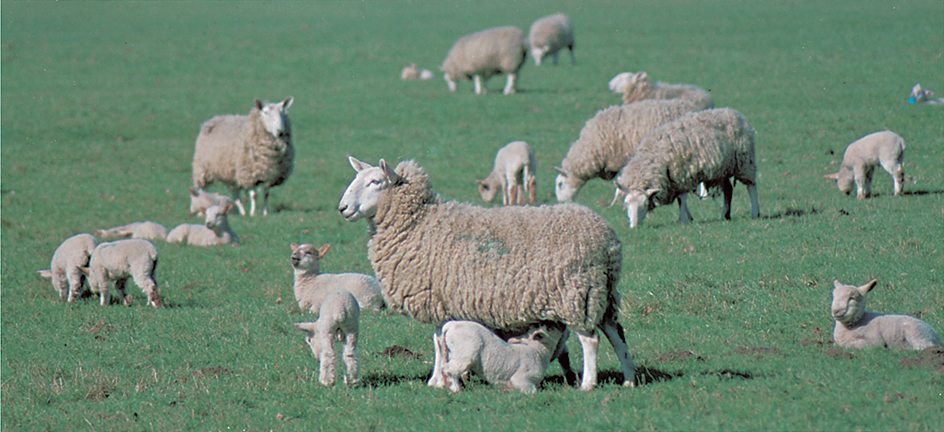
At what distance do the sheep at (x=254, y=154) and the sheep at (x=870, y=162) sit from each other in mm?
10266

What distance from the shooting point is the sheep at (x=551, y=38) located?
118ft

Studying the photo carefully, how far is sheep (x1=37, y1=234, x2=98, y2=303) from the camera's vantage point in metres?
10.7

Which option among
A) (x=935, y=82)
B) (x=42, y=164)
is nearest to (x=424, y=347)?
(x=42, y=164)

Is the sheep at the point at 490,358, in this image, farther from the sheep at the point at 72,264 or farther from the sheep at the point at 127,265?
the sheep at the point at 72,264

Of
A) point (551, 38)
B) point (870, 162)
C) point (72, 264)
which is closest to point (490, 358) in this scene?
point (72, 264)

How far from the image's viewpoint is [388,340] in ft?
27.5

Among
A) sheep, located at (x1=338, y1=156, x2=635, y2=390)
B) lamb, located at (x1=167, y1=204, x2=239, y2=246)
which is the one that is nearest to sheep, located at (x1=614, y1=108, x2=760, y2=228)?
sheep, located at (x1=338, y1=156, x2=635, y2=390)

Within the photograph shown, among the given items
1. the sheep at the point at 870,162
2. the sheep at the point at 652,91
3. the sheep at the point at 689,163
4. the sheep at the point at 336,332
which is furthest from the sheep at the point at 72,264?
the sheep at the point at 652,91

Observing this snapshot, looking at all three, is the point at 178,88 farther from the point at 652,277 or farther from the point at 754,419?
the point at 754,419

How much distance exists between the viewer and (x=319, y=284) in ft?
32.3

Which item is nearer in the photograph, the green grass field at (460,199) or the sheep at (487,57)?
the green grass field at (460,199)

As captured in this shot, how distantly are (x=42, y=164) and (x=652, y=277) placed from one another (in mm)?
18244

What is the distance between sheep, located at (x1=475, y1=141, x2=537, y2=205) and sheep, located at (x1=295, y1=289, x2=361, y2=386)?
9.92 m

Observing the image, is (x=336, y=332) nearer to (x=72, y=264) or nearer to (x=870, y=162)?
(x=72, y=264)
